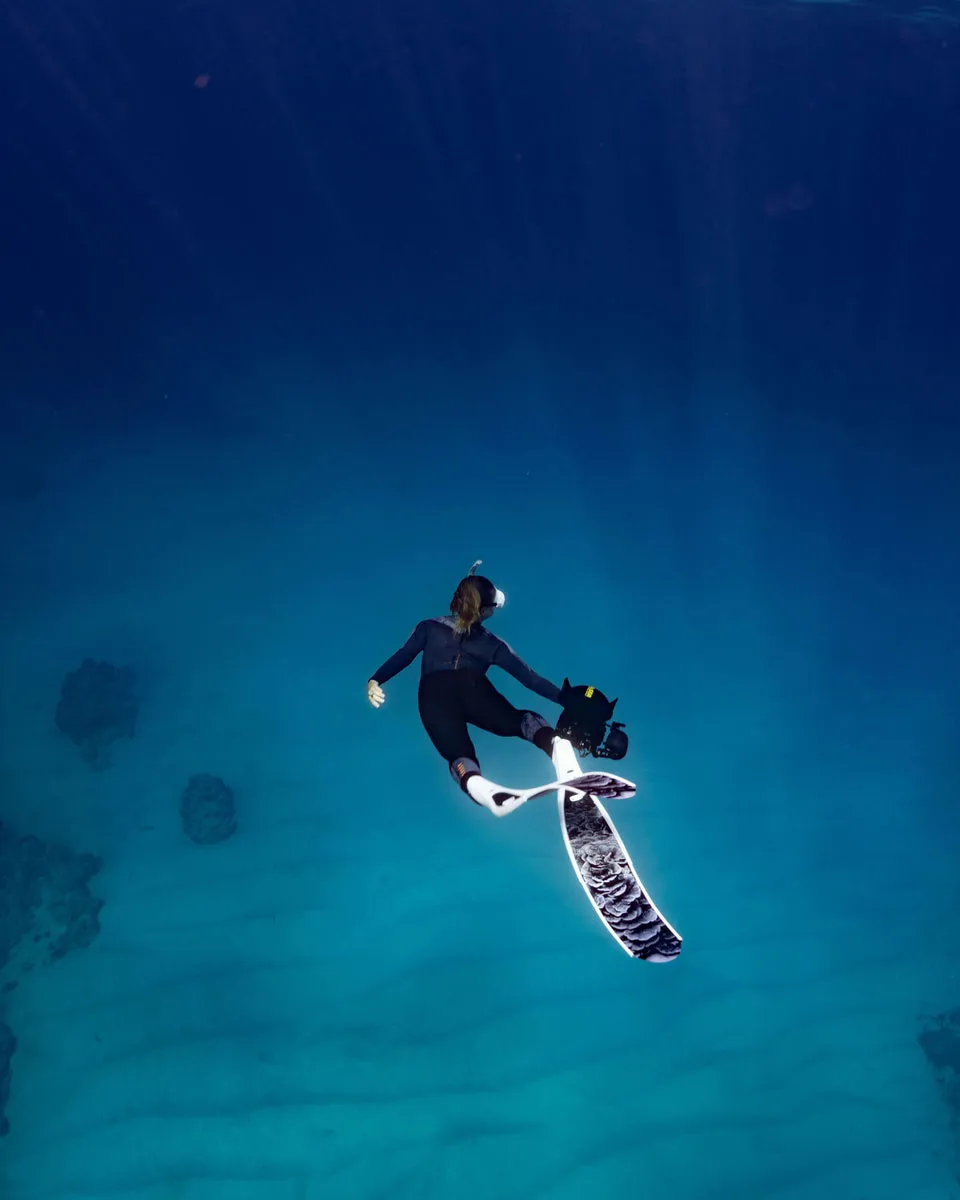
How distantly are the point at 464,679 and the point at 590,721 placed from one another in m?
0.99

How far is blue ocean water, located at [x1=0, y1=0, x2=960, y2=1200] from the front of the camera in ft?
30.3

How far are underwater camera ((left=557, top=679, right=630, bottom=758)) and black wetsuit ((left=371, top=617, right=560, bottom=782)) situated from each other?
419 millimetres

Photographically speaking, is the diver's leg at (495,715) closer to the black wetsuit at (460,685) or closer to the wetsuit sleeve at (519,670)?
the black wetsuit at (460,685)

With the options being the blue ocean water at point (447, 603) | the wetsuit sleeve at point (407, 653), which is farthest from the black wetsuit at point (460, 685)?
the blue ocean water at point (447, 603)

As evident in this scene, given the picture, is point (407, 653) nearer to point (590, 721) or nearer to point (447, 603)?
point (590, 721)

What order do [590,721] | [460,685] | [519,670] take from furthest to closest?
[519,670], [460,685], [590,721]

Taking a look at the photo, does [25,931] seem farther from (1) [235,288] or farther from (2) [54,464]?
(1) [235,288]

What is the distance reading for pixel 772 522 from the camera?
45.4 ft

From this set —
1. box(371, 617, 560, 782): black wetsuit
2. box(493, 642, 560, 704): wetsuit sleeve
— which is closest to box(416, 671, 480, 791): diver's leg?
box(371, 617, 560, 782): black wetsuit

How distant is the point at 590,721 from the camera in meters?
3.88

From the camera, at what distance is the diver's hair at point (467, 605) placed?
428 cm

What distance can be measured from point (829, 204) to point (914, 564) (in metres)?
7.82

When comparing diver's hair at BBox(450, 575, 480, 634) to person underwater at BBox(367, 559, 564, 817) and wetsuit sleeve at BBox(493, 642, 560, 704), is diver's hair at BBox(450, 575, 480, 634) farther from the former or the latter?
wetsuit sleeve at BBox(493, 642, 560, 704)

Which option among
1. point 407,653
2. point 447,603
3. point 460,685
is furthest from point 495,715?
point 447,603
